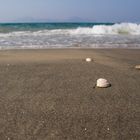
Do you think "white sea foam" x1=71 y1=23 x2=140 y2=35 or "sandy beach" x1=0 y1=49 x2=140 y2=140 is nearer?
"sandy beach" x1=0 y1=49 x2=140 y2=140

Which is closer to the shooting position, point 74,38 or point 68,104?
point 68,104

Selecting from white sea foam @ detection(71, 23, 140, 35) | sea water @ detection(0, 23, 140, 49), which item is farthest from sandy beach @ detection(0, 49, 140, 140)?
white sea foam @ detection(71, 23, 140, 35)

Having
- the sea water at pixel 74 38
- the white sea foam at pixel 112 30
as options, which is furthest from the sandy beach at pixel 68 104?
the white sea foam at pixel 112 30

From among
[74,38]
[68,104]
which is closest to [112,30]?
[74,38]

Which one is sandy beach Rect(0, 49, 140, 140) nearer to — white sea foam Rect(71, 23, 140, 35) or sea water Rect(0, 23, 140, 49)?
sea water Rect(0, 23, 140, 49)

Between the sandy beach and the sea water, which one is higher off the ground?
the sandy beach

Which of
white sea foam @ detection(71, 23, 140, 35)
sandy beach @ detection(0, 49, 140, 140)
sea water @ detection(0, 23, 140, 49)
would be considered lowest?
white sea foam @ detection(71, 23, 140, 35)

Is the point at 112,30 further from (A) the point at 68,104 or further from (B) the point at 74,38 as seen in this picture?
(A) the point at 68,104

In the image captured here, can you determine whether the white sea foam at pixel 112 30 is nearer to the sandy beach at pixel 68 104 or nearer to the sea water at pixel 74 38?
the sea water at pixel 74 38

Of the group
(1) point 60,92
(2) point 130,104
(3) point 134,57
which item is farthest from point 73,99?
(3) point 134,57

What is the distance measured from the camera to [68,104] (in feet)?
12.3

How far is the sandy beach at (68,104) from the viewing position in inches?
115

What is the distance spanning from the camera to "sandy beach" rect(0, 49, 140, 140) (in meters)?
2.93

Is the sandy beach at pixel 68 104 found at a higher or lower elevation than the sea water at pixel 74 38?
higher
